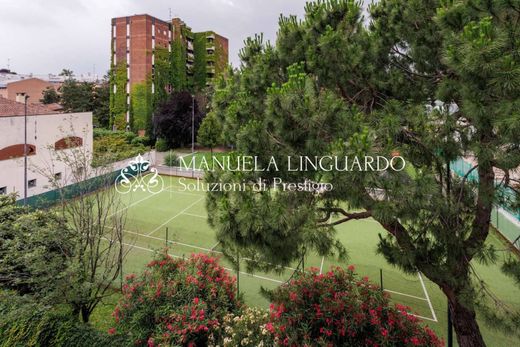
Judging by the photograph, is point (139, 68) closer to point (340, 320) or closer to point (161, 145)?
point (161, 145)

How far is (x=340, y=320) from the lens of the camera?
4.82 metres

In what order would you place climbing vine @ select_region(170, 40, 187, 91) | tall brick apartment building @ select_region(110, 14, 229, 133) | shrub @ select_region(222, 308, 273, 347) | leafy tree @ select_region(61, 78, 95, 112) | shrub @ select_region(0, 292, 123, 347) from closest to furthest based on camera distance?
shrub @ select_region(222, 308, 273, 347) < shrub @ select_region(0, 292, 123, 347) < tall brick apartment building @ select_region(110, 14, 229, 133) < climbing vine @ select_region(170, 40, 187, 91) < leafy tree @ select_region(61, 78, 95, 112)

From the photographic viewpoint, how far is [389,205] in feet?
11.7

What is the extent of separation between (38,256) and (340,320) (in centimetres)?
526

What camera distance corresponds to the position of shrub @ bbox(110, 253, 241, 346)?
4.91m

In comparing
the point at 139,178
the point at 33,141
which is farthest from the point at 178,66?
the point at 33,141

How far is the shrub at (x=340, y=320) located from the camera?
15.1 ft

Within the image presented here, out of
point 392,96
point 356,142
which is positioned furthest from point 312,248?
point 392,96

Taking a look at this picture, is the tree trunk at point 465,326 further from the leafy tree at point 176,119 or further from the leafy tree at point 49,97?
the leafy tree at point 49,97

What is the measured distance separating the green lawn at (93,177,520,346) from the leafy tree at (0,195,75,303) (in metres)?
1.60

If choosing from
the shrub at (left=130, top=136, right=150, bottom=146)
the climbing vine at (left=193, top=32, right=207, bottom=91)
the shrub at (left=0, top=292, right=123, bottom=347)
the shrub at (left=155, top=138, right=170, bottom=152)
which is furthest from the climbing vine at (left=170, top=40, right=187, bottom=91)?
the shrub at (left=0, top=292, right=123, bottom=347)

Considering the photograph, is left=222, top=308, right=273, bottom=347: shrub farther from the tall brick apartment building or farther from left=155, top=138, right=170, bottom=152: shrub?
the tall brick apartment building

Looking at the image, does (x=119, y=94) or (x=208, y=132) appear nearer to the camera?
(x=208, y=132)

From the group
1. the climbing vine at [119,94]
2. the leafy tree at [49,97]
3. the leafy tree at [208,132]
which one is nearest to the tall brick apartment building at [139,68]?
the climbing vine at [119,94]
